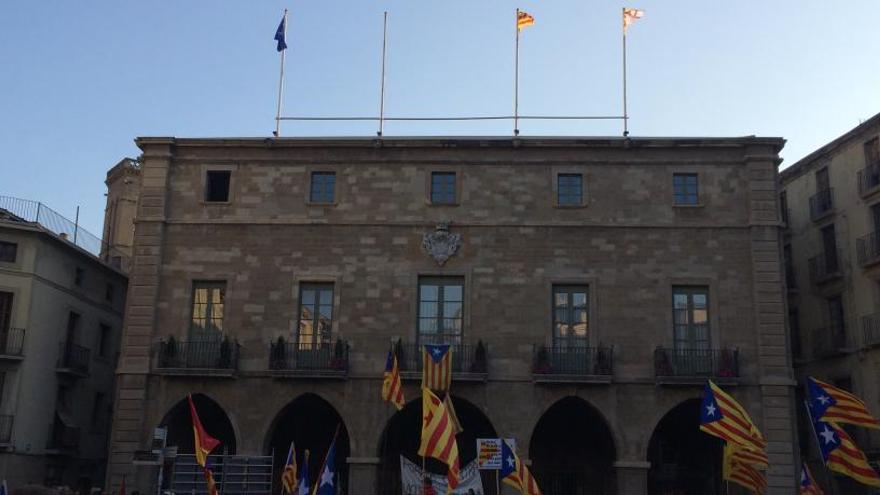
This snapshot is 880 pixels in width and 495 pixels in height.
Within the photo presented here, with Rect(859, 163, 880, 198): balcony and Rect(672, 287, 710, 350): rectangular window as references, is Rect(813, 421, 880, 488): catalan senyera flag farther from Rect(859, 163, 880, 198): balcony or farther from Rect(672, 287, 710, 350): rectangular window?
Rect(859, 163, 880, 198): balcony

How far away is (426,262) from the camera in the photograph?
29766mm

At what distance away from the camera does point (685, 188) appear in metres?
30.3

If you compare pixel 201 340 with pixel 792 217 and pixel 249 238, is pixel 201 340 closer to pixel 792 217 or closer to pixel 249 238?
pixel 249 238

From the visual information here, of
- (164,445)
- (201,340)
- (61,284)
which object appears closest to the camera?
(164,445)

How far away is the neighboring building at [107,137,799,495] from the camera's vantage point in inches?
1118

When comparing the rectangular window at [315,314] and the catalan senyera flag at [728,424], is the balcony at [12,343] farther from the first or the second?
the catalan senyera flag at [728,424]

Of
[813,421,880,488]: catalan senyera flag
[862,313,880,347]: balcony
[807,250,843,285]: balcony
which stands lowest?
[813,421,880,488]: catalan senyera flag

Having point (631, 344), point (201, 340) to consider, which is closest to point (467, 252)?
point (631, 344)

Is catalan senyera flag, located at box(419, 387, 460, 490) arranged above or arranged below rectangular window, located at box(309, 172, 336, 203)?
below

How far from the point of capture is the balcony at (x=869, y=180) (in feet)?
110

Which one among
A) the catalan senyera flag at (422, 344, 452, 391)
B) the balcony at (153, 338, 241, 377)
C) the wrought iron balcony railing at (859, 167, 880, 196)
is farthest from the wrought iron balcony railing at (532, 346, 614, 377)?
the wrought iron balcony railing at (859, 167, 880, 196)

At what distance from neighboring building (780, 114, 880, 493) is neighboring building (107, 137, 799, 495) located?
6.00m

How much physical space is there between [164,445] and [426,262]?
9.04 m

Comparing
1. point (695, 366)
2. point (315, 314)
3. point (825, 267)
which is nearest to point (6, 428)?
point (315, 314)
